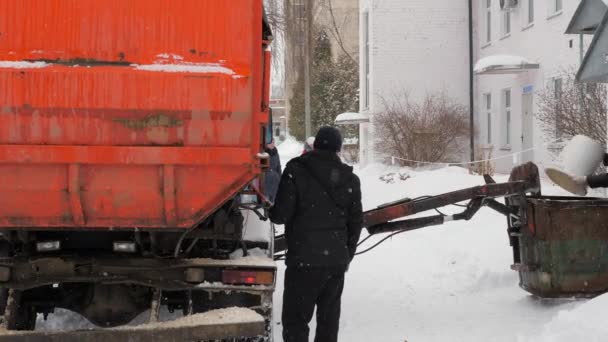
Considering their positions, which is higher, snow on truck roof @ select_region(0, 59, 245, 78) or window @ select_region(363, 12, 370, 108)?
window @ select_region(363, 12, 370, 108)


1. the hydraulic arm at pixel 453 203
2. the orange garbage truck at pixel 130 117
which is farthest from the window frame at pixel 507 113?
the orange garbage truck at pixel 130 117

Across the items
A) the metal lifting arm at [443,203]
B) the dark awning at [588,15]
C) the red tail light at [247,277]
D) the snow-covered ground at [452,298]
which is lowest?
the snow-covered ground at [452,298]

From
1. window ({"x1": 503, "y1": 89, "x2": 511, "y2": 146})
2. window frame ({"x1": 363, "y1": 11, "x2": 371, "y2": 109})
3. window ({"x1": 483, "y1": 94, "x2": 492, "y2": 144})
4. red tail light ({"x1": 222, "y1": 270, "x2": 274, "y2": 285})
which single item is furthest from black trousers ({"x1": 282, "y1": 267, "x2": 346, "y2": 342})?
window frame ({"x1": 363, "y1": 11, "x2": 371, "y2": 109})

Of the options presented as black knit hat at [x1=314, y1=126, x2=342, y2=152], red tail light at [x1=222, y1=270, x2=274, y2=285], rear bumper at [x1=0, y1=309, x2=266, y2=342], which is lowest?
rear bumper at [x1=0, y1=309, x2=266, y2=342]

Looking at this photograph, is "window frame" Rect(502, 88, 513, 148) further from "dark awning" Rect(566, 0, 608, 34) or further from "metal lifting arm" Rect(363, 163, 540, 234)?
"metal lifting arm" Rect(363, 163, 540, 234)

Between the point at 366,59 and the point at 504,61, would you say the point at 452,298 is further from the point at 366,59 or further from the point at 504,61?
the point at 366,59

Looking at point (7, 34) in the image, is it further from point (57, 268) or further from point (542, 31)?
point (542, 31)

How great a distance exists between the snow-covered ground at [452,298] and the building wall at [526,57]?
23.7 feet

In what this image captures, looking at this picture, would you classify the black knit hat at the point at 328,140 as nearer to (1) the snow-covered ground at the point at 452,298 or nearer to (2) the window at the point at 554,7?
(1) the snow-covered ground at the point at 452,298

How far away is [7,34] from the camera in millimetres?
4457

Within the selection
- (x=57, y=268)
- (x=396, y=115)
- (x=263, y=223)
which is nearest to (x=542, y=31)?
(x=396, y=115)

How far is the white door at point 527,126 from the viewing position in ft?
70.2

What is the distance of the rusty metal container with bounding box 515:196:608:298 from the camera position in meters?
6.98

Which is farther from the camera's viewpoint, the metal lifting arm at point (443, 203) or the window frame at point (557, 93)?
the window frame at point (557, 93)
